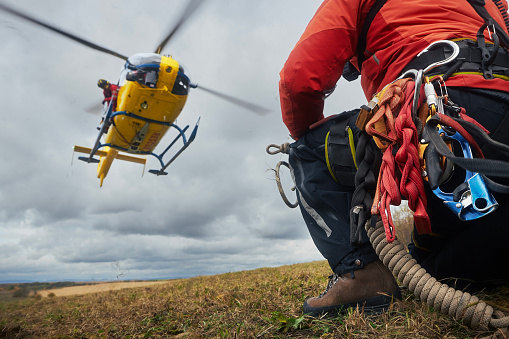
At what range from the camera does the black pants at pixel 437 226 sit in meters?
1.67

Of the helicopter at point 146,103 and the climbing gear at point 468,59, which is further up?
the helicopter at point 146,103

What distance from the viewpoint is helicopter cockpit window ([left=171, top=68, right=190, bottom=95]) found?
11047 mm

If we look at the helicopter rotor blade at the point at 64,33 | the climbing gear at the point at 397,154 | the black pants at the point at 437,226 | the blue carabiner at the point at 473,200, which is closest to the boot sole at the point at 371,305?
the black pants at the point at 437,226

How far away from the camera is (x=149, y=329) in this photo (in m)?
2.72

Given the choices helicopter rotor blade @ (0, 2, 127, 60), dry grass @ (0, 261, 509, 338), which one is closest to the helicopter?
helicopter rotor blade @ (0, 2, 127, 60)

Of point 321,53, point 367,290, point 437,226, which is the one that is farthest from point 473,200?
point 321,53

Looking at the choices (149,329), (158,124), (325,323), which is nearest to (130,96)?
(158,124)

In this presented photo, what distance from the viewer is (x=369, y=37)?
81.9 inches

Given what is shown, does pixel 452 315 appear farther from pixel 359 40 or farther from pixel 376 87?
pixel 359 40

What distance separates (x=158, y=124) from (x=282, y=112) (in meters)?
9.98

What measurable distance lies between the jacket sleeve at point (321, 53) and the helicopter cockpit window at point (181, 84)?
31.2ft

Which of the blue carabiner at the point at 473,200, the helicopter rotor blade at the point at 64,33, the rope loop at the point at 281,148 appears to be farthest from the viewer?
the helicopter rotor blade at the point at 64,33

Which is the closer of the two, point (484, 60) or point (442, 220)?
point (484, 60)

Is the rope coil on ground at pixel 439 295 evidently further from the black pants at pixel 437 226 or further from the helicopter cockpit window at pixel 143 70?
the helicopter cockpit window at pixel 143 70
